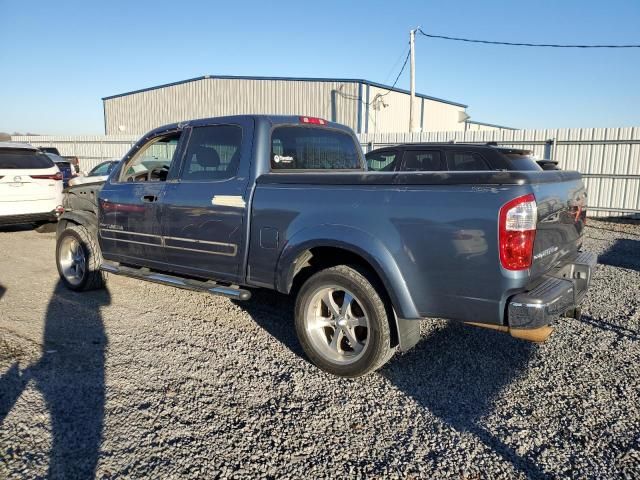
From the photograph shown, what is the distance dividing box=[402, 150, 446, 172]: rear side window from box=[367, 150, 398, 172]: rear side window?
0.24 metres

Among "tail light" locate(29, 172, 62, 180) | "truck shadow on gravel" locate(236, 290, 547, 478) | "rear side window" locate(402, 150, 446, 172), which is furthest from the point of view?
"tail light" locate(29, 172, 62, 180)

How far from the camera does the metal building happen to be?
25.2 meters

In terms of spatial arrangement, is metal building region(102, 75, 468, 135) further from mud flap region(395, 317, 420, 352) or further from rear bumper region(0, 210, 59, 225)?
mud flap region(395, 317, 420, 352)

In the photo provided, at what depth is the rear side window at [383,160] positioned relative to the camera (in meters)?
8.73

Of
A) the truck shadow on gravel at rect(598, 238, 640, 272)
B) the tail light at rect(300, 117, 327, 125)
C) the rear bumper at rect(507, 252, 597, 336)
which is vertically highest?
the tail light at rect(300, 117, 327, 125)

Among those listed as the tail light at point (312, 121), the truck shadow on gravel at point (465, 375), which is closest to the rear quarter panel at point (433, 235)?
the truck shadow on gravel at point (465, 375)

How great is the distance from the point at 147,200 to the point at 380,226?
270cm

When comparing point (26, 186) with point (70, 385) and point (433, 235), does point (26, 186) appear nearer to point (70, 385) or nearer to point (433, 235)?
point (70, 385)

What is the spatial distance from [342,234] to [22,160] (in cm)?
809

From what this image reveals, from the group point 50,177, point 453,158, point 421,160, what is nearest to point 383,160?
point 421,160

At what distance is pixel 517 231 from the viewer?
9.08ft

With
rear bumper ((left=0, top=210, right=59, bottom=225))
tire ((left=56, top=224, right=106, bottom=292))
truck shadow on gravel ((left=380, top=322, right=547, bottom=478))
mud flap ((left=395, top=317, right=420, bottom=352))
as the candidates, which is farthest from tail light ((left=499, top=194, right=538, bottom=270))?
rear bumper ((left=0, top=210, right=59, bottom=225))

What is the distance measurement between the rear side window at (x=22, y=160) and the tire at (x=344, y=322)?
7.58 metres

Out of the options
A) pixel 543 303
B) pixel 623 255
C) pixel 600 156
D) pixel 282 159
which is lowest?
pixel 623 255
